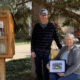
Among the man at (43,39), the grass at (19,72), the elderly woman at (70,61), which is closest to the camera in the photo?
the elderly woman at (70,61)

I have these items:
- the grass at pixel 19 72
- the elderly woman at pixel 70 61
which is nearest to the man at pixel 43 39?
the elderly woman at pixel 70 61

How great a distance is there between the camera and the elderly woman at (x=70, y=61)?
4098 mm

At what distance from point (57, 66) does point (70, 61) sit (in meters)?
0.22

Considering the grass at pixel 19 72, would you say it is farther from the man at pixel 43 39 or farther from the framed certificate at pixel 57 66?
the framed certificate at pixel 57 66

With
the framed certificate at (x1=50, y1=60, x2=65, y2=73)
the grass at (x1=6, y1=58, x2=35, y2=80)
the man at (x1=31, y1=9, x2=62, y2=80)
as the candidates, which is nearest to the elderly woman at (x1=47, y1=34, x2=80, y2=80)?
the framed certificate at (x1=50, y1=60, x2=65, y2=73)

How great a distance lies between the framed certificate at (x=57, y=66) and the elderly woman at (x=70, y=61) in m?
0.08

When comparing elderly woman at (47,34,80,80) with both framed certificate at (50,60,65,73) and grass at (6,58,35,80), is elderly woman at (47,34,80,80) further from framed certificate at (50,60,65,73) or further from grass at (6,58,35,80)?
grass at (6,58,35,80)

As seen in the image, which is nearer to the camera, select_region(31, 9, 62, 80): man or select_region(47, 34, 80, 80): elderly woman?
Answer: select_region(47, 34, 80, 80): elderly woman

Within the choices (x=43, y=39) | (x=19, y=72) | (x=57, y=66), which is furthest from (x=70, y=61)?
(x=19, y=72)

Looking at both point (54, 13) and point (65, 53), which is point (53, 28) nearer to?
point (65, 53)

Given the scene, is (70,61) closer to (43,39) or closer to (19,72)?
(43,39)

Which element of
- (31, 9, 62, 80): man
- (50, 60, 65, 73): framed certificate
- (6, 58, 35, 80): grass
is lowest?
(6, 58, 35, 80): grass

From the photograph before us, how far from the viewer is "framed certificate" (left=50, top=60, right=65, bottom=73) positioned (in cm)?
417

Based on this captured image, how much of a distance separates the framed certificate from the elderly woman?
8 cm
